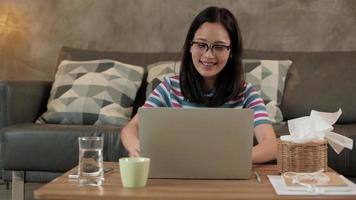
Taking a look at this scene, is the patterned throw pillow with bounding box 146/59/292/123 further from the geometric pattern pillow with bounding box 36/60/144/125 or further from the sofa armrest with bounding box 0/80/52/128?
the sofa armrest with bounding box 0/80/52/128

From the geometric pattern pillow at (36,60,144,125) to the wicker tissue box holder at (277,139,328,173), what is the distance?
1.39 m

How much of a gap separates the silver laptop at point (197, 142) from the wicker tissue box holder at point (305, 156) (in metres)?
0.14

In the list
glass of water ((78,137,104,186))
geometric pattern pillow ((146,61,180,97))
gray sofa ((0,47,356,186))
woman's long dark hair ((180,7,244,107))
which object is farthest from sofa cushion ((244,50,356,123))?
glass of water ((78,137,104,186))

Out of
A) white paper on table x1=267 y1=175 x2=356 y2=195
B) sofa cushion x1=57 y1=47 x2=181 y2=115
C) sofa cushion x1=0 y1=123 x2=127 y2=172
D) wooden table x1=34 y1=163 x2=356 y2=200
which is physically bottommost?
sofa cushion x1=0 y1=123 x2=127 y2=172

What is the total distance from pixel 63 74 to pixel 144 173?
1.79m

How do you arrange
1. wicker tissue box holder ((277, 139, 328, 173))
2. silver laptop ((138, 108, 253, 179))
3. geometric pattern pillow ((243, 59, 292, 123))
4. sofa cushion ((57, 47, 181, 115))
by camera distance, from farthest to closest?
1. sofa cushion ((57, 47, 181, 115))
2. geometric pattern pillow ((243, 59, 292, 123))
3. wicker tissue box holder ((277, 139, 328, 173))
4. silver laptop ((138, 108, 253, 179))

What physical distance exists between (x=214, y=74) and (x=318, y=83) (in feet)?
4.21

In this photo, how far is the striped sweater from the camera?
1.76 m

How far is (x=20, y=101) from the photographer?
2635 millimetres

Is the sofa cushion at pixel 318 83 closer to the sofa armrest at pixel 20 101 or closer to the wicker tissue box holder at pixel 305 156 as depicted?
the sofa armrest at pixel 20 101

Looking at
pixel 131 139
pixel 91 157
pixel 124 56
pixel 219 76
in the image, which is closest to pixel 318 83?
pixel 124 56

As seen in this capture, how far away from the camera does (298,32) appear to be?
3.24 meters

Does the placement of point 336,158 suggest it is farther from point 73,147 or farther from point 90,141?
point 90,141

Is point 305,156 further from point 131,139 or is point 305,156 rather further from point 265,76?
point 265,76
